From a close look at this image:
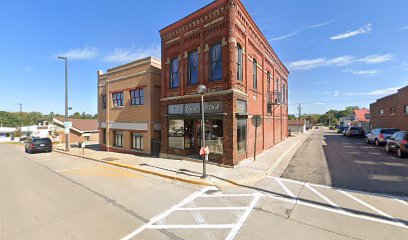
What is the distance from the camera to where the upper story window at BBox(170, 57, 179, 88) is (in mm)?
14547

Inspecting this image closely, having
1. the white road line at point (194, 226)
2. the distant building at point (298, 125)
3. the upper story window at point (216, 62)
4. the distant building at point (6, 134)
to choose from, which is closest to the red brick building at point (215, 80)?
the upper story window at point (216, 62)

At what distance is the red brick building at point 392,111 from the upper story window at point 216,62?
80.0 feet

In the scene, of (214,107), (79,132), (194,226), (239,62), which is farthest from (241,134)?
(79,132)

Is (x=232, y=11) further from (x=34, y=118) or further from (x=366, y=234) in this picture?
(x=34, y=118)

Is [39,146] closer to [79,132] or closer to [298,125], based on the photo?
[79,132]

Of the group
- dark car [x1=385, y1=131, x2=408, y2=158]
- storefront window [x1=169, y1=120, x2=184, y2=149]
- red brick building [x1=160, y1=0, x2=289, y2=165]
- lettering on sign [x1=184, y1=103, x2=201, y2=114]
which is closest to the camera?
red brick building [x1=160, y1=0, x2=289, y2=165]

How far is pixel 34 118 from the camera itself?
10100 centimetres

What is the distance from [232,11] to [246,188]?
9.28 metres

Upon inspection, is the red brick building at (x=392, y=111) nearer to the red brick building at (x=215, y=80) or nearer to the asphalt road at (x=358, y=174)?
the asphalt road at (x=358, y=174)

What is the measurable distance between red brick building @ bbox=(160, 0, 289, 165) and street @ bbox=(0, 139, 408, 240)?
4.00 meters

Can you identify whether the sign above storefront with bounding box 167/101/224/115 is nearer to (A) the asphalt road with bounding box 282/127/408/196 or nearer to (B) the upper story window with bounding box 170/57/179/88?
(B) the upper story window with bounding box 170/57/179/88

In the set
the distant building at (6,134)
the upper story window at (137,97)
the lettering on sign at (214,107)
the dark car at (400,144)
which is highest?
the upper story window at (137,97)

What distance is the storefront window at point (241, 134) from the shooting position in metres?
12.1

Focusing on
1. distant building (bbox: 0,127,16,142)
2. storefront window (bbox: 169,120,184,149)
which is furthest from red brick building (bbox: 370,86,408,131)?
distant building (bbox: 0,127,16,142)
